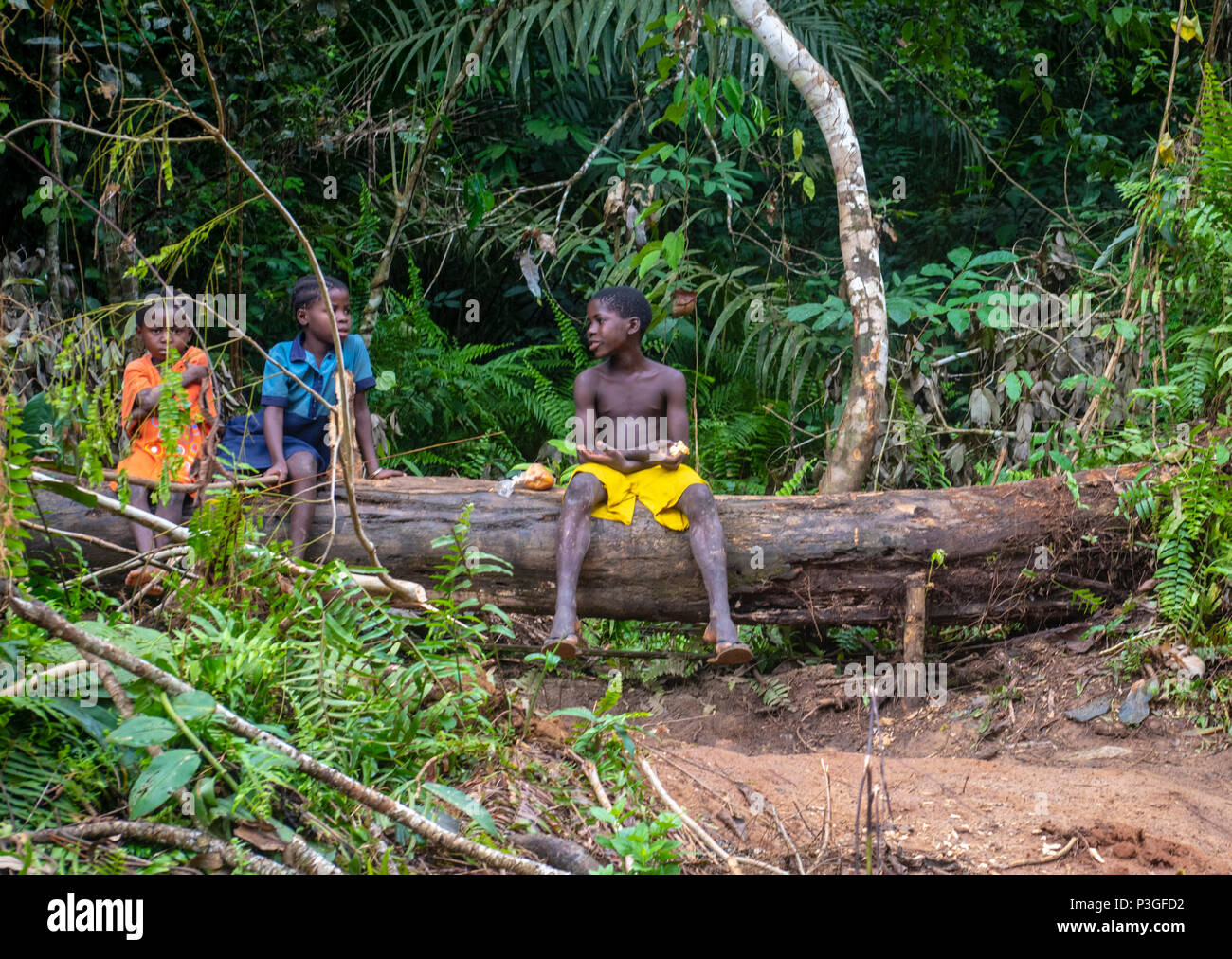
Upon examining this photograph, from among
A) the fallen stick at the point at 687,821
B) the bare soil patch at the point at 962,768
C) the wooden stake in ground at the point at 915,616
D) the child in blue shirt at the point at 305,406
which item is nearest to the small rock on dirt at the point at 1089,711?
the bare soil patch at the point at 962,768

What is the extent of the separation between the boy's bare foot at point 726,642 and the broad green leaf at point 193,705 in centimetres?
218

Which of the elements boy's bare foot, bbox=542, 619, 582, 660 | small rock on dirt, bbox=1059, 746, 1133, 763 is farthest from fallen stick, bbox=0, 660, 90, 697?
small rock on dirt, bbox=1059, 746, 1133, 763

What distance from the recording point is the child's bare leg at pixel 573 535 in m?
4.46

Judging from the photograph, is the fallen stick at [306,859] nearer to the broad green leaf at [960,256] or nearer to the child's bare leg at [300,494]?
the child's bare leg at [300,494]

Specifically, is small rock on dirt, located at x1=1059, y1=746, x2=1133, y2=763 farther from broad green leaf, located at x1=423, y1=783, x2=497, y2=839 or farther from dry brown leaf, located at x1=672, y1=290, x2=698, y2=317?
dry brown leaf, located at x1=672, y1=290, x2=698, y2=317

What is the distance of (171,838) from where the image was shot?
2.41 metres

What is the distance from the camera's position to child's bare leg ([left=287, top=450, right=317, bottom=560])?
460cm

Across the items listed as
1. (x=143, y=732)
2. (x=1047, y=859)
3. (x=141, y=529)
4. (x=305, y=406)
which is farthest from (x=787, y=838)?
(x=305, y=406)

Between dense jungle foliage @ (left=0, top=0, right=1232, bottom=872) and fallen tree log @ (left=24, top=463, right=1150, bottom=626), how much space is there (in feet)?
0.70

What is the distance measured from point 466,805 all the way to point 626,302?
2.84 m

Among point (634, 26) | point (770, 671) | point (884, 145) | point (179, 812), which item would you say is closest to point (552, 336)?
point (634, 26)

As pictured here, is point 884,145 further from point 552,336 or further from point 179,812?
point 179,812

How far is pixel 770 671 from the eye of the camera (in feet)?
17.3

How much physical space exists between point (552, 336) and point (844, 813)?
6.49 meters
